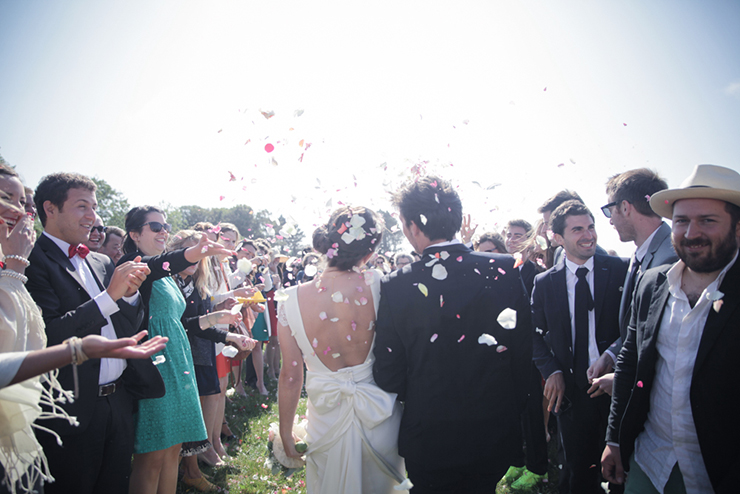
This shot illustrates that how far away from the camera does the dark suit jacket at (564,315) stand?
336cm

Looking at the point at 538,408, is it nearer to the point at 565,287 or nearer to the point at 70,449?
the point at 565,287

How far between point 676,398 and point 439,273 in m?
1.53

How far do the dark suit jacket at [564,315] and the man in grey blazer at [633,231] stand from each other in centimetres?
15

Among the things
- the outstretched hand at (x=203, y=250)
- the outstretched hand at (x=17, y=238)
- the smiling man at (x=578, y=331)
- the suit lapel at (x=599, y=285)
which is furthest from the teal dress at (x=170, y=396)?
the suit lapel at (x=599, y=285)

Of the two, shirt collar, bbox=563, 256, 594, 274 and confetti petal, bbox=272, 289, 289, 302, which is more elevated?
confetti petal, bbox=272, 289, 289, 302

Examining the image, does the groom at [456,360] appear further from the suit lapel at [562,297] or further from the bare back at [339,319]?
the suit lapel at [562,297]

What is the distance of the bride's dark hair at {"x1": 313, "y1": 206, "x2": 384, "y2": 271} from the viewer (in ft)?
8.69

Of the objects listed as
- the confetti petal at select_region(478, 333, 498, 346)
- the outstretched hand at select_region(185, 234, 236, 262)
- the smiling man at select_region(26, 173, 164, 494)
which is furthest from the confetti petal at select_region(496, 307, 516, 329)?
the smiling man at select_region(26, 173, 164, 494)

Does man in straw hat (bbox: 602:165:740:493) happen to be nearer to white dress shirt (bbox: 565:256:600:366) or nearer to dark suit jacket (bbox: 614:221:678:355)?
dark suit jacket (bbox: 614:221:678:355)

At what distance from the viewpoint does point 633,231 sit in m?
3.41

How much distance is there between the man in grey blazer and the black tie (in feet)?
0.52

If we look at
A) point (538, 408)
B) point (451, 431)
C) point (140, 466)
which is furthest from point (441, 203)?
point (140, 466)

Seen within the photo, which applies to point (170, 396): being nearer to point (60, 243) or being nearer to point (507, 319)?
point (60, 243)

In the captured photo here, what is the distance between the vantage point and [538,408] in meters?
2.85
